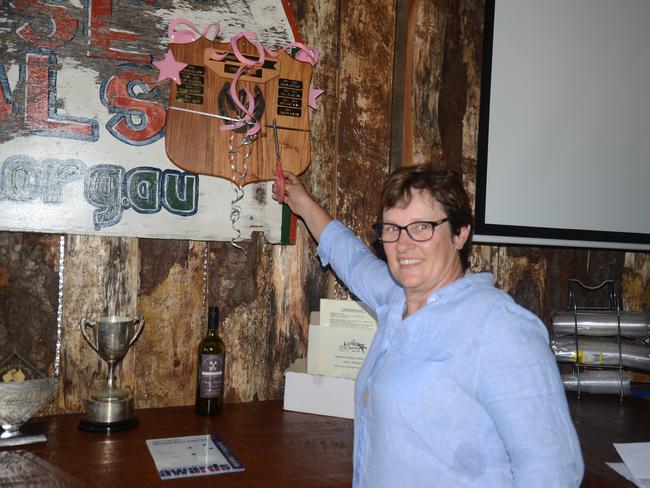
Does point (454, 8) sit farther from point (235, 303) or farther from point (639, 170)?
point (235, 303)

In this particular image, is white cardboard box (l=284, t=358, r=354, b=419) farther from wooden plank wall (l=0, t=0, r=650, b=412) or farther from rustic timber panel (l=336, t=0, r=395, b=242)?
rustic timber panel (l=336, t=0, r=395, b=242)

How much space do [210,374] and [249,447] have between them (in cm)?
32

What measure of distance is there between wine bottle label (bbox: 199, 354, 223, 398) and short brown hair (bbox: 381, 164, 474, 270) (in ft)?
2.51

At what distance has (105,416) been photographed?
1.64 m

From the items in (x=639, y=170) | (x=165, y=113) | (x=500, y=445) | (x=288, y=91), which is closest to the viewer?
(x=500, y=445)

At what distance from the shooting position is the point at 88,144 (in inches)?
71.3

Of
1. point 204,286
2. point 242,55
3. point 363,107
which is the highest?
point 242,55

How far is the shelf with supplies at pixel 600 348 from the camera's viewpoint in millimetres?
2250

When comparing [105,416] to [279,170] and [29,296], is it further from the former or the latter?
[279,170]

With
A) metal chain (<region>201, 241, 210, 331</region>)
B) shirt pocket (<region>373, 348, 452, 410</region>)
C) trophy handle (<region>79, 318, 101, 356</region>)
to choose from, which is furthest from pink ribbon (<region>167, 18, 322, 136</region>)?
shirt pocket (<region>373, 348, 452, 410</region>)

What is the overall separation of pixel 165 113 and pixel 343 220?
27.8 inches

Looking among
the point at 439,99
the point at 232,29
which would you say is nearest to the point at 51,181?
the point at 232,29

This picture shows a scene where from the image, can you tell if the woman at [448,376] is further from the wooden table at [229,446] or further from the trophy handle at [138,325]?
the trophy handle at [138,325]

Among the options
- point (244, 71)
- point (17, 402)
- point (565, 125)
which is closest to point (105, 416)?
point (17, 402)
